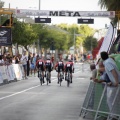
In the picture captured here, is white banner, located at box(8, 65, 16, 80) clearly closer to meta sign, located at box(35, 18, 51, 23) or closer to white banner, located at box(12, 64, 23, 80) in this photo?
white banner, located at box(12, 64, 23, 80)

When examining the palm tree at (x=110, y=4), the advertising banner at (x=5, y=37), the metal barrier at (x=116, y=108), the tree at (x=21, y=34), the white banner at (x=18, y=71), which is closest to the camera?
the metal barrier at (x=116, y=108)

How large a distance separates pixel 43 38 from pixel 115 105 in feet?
270

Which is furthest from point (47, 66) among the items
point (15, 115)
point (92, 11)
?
point (15, 115)

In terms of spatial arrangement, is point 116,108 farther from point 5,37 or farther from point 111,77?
point 5,37

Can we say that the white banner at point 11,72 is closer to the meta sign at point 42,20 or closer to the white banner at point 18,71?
the white banner at point 18,71

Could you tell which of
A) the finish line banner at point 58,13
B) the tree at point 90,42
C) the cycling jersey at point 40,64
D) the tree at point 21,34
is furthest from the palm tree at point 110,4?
the tree at point 90,42

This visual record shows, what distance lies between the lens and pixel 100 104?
15.3m

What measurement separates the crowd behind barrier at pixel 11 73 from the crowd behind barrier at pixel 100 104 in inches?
738

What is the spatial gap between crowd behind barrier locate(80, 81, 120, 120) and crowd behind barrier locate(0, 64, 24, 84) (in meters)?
18.7

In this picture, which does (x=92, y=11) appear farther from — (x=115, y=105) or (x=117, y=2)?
(x=115, y=105)

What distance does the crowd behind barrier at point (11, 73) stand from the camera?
35.2 m

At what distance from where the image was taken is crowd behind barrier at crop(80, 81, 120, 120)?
1457 cm

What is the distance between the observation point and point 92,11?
46.7 m

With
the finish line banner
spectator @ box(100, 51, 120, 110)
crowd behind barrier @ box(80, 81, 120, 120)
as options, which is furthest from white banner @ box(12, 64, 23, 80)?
spectator @ box(100, 51, 120, 110)
